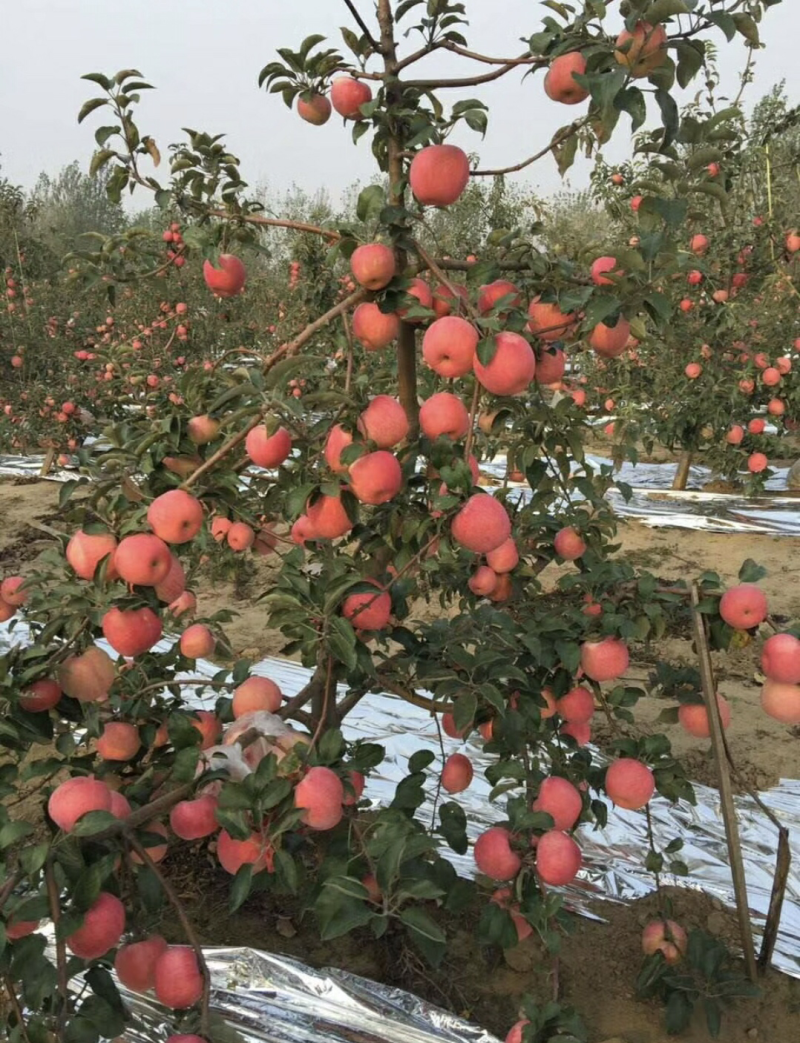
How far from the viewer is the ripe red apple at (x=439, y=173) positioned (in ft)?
3.57

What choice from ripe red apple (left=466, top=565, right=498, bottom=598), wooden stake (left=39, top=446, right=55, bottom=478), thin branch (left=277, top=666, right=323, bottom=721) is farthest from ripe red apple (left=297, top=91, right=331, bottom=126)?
wooden stake (left=39, top=446, right=55, bottom=478)

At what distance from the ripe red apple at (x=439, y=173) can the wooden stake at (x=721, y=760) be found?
71cm

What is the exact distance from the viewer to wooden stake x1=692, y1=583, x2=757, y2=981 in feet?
4.13

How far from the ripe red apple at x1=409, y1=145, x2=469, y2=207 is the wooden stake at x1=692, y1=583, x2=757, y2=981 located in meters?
0.71

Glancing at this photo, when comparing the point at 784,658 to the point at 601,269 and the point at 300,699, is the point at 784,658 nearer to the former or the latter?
the point at 601,269

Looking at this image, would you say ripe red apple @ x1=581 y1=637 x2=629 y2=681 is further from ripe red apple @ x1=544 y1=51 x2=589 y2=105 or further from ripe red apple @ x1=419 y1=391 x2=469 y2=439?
ripe red apple @ x1=544 y1=51 x2=589 y2=105

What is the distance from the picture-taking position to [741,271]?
4996 mm

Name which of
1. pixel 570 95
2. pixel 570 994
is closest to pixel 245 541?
pixel 570 95

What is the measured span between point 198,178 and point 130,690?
3.09 ft

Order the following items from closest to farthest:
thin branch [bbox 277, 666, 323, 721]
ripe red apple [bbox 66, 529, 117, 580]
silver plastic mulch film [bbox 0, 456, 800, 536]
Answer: ripe red apple [bbox 66, 529, 117, 580], thin branch [bbox 277, 666, 323, 721], silver plastic mulch film [bbox 0, 456, 800, 536]

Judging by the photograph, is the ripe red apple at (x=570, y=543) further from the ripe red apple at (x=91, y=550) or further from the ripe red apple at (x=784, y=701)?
the ripe red apple at (x=91, y=550)

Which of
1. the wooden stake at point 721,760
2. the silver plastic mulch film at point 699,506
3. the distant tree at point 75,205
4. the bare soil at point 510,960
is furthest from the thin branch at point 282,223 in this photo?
the distant tree at point 75,205

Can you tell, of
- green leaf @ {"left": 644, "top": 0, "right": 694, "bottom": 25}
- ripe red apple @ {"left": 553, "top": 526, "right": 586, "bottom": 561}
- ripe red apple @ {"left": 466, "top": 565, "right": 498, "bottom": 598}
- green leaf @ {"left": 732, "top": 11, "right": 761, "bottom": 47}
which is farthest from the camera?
ripe red apple @ {"left": 553, "top": 526, "right": 586, "bottom": 561}

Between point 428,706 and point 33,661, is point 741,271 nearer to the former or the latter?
point 428,706
